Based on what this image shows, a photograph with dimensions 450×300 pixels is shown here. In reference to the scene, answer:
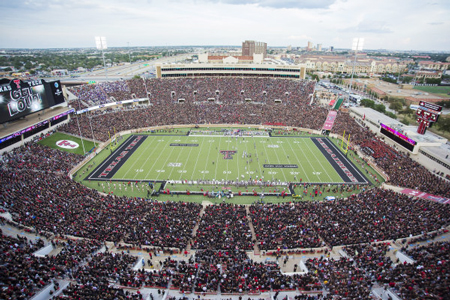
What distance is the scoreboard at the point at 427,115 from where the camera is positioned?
104 feet

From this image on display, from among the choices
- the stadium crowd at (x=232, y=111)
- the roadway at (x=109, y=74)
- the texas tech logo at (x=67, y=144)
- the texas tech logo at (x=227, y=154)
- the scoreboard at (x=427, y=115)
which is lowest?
the texas tech logo at (x=227, y=154)

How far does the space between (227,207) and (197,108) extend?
3380 cm

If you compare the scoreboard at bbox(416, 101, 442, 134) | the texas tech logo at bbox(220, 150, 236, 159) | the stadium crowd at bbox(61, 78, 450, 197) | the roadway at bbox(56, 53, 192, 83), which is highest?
the scoreboard at bbox(416, 101, 442, 134)

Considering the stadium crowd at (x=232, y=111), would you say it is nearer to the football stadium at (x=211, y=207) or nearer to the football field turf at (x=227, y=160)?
the football stadium at (x=211, y=207)

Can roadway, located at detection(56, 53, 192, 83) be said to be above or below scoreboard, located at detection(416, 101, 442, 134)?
below

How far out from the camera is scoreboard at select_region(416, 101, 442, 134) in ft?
104

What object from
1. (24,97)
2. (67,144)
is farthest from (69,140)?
(24,97)

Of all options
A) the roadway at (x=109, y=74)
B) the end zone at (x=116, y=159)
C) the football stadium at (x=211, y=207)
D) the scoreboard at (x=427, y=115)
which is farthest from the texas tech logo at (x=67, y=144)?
the scoreboard at (x=427, y=115)

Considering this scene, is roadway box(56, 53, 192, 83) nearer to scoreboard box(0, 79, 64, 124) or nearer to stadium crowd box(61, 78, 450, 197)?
stadium crowd box(61, 78, 450, 197)

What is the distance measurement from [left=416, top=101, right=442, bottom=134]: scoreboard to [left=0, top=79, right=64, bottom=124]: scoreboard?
49.2 metres

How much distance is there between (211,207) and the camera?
22.2 m

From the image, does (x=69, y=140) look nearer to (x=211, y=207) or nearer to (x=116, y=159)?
(x=116, y=159)

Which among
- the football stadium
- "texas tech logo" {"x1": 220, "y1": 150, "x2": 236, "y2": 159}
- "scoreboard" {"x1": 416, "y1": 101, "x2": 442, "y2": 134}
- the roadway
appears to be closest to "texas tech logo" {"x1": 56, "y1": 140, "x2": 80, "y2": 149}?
the football stadium

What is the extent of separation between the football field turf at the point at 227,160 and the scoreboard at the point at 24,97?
467 inches
